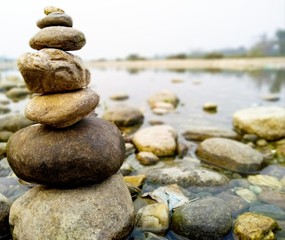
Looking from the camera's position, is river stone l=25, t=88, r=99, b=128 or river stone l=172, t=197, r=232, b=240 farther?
river stone l=172, t=197, r=232, b=240

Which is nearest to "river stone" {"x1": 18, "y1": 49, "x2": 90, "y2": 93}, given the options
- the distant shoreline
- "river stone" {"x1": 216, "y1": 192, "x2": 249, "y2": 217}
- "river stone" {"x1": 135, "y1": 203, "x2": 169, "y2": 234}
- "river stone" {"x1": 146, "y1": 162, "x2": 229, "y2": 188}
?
"river stone" {"x1": 135, "y1": 203, "x2": 169, "y2": 234}

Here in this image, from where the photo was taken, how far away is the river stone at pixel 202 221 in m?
3.69

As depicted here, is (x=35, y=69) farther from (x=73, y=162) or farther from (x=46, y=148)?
(x=73, y=162)

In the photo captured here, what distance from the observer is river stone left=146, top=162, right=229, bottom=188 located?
526 cm

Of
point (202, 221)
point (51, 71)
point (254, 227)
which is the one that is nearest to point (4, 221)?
point (51, 71)

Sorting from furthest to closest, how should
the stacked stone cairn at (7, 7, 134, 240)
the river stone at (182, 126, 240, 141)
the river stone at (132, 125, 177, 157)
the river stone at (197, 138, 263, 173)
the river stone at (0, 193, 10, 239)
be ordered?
the river stone at (182, 126, 240, 141) < the river stone at (132, 125, 177, 157) < the river stone at (197, 138, 263, 173) < the river stone at (0, 193, 10, 239) < the stacked stone cairn at (7, 7, 134, 240)

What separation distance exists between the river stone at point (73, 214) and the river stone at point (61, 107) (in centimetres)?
92

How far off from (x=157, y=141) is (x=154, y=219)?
3.35 metres

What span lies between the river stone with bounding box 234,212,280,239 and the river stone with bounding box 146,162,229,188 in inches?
55.7

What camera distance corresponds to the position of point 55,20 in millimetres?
3463

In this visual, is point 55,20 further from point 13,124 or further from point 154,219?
point 13,124

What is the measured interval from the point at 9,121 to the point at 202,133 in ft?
19.0

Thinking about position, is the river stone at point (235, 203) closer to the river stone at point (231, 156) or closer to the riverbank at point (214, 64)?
the river stone at point (231, 156)

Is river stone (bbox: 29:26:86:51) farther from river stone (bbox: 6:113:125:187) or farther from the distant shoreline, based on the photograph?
the distant shoreline
